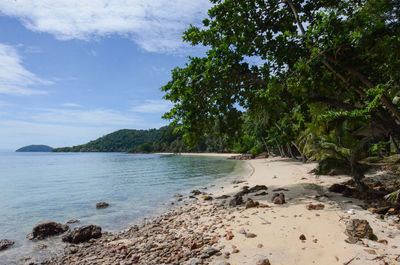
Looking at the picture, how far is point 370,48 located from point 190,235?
24.8ft

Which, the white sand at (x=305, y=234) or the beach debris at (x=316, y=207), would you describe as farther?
the beach debris at (x=316, y=207)

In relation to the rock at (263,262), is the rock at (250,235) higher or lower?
lower

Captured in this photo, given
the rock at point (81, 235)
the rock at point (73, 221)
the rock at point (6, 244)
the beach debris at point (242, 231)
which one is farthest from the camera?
the rock at point (73, 221)

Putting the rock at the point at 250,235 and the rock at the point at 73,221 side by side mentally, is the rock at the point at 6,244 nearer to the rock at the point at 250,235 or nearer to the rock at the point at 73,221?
the rock at the point at 73,221

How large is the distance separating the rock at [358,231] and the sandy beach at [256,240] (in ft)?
0.38

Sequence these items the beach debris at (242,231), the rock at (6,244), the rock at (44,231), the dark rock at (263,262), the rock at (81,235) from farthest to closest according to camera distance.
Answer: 1. the rock at (44,231)
2. the rock at (81,235)
3. the rock at (6,244)
4. the beach debris at (242,231)
5. the dark rock at (263,262)

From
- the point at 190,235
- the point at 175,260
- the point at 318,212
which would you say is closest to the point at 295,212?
the point at 318,212

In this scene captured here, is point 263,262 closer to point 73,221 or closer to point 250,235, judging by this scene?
point 250,235

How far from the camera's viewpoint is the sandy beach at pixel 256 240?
4.64 metres

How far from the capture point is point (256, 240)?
18.7ft

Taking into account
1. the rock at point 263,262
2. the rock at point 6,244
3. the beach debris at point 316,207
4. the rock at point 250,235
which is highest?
the beach debris at point 316,207

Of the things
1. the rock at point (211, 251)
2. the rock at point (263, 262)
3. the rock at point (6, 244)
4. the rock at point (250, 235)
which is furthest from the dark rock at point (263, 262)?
the rock at point (6, 244)

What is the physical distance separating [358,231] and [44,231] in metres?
10.3

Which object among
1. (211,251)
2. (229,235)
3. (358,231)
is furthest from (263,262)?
(358,231)
